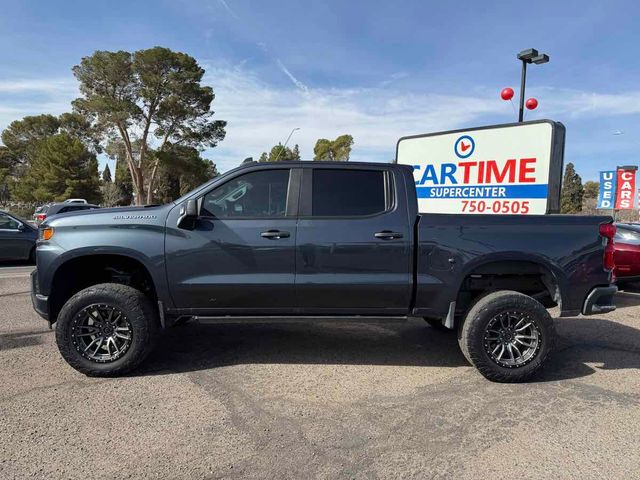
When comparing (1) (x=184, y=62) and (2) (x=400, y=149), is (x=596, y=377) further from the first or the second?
(1) (x=184, y=62)

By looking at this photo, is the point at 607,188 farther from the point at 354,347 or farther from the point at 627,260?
the point at 354,347

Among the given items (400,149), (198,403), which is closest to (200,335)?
(198,403)

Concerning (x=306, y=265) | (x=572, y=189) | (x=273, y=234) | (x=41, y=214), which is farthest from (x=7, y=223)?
(x=572, y=189)

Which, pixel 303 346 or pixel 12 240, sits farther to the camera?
pixel 12 240

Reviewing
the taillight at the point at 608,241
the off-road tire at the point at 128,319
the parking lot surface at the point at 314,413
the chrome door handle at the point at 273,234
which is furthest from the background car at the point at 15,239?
the taillight at the point at 608,241

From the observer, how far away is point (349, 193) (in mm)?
4430

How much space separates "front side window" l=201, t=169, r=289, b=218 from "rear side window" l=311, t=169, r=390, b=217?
1.07 ft

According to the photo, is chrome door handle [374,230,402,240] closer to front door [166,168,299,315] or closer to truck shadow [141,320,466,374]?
front door [166,168,299,315]

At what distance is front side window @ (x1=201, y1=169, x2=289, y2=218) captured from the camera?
431 centimetres

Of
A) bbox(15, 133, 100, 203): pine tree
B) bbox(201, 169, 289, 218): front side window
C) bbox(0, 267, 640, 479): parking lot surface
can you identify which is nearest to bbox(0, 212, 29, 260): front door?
bbox(0, 267, 640, 479): parking lot surface

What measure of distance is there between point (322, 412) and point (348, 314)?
106 centimetres

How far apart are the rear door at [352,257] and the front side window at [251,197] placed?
24cm

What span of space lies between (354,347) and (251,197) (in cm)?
211

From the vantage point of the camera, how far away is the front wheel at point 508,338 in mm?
4223
